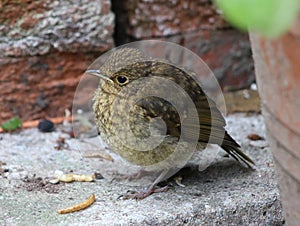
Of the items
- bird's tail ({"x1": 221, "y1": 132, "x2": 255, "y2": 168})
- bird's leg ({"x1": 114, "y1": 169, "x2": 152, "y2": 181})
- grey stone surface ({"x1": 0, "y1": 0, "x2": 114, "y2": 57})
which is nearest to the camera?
bird's tail ({"x1": 221, "y1": 132, "x2": 255, "y2": 168})

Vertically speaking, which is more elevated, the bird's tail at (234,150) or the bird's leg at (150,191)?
the bird's tail at (234,150)

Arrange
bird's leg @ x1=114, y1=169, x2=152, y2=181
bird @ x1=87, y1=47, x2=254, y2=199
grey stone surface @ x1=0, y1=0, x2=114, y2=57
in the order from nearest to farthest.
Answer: bird @ x1=87, y1=47, x2=254, y2=199 < bird's leg @ x1=114, y1=169, x2=152, y2=181 < grey stone surface @ x1=0, y1=0, x2=114, y2=57

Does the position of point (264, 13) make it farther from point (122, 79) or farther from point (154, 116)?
point (122, 79)

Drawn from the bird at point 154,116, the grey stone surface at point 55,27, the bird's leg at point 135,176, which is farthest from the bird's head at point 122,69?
the grey stone surface at point 55,27

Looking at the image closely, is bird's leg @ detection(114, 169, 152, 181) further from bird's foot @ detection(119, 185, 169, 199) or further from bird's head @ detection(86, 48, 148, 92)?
bird's head @ detection(86, 48, 148, 92)

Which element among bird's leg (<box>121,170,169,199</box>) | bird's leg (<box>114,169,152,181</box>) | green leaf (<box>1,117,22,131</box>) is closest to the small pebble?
green leaf (<box>1,117,22,131</box>)

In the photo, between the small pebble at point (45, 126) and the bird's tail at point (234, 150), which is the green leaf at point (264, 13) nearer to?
the bird's tail at point (234, 150)

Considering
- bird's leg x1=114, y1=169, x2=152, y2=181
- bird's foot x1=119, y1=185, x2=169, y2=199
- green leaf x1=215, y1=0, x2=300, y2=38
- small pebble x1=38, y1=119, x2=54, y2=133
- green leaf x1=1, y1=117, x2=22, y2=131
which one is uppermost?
green leaf x1=215, y1=0, x2=300, y2=38
